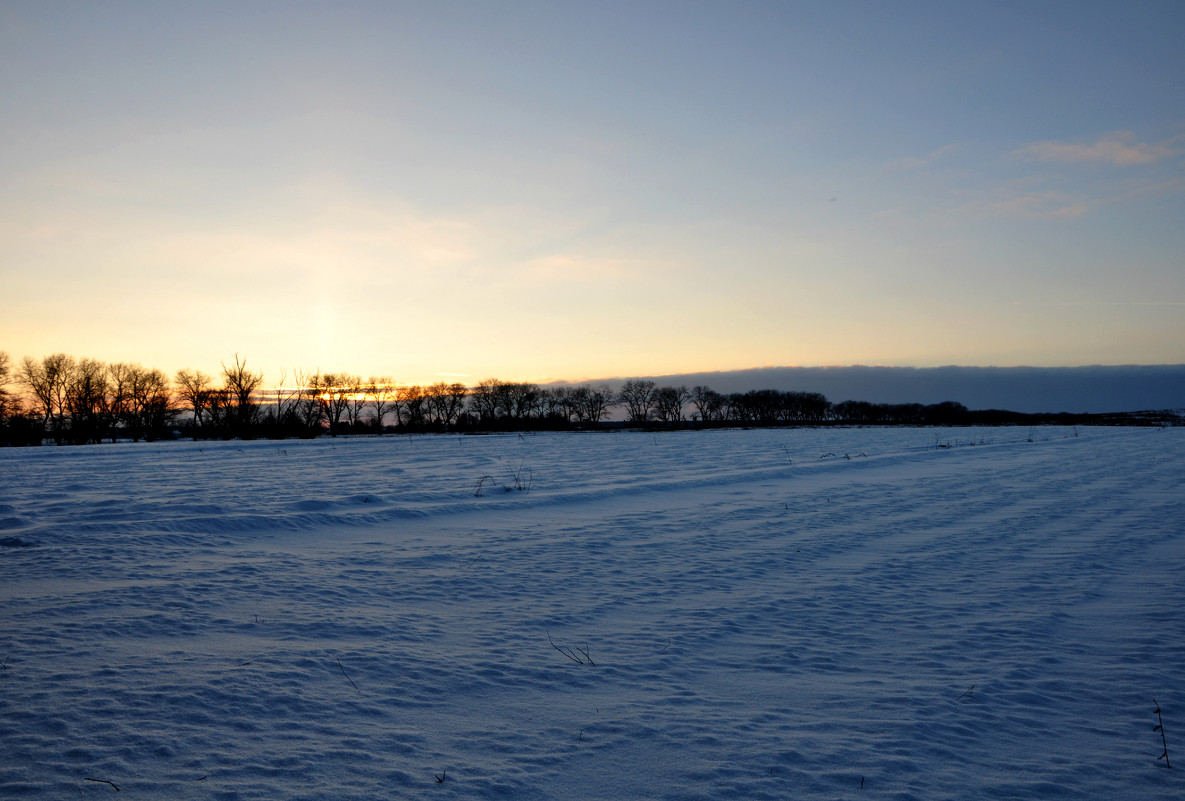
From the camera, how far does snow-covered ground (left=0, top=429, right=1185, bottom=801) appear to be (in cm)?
345

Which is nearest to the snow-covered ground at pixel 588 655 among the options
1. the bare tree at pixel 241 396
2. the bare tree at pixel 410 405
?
the bare tree at pixel 241 396

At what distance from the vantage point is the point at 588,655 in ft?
17.2

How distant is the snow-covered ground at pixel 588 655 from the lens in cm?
345

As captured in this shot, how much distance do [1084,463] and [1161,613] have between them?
19558mm

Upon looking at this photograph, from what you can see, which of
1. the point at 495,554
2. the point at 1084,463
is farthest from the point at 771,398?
the point at 495,554

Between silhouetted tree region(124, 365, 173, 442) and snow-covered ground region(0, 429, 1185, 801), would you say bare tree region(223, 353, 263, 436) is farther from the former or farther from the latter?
snow-covered ground region(0, 429, 1185, 801)

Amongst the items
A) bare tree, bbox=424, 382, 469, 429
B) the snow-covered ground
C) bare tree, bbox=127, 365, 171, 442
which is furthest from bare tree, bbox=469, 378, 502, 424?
the snow-covered ground

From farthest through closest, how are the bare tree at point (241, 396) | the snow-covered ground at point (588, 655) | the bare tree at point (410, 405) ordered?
the bare tree at point (410, 405)
the bare tree at point (241, 396)
the snow-covered ground at point (588, 655)

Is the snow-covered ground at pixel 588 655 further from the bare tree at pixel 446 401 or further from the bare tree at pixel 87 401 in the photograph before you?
the bare tree at pixel 446 401

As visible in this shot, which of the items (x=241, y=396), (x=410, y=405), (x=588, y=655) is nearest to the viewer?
(x=588, y=655)

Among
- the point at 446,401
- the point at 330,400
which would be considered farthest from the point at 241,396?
the point at 446,401

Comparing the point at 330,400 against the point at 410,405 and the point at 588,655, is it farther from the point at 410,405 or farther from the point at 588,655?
the point at 588,655

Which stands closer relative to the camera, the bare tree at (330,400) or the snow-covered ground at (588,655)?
the snow-covered ground at (588,655)

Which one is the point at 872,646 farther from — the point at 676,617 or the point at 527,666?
the point at 527,666
